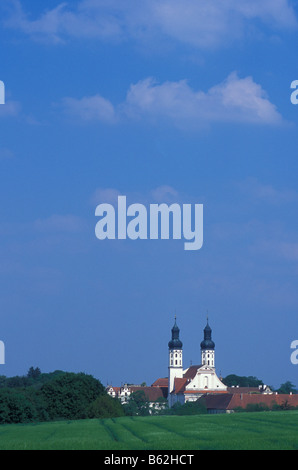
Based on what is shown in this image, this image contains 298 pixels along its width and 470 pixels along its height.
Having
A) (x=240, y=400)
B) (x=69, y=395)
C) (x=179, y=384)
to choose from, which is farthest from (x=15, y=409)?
(x=179, y=384)

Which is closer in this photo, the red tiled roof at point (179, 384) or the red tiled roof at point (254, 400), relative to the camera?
the red tiled roof at point (254, 400)

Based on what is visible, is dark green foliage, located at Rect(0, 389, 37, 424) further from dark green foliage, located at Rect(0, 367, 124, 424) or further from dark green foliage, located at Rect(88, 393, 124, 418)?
dark green foliage, located at Rect(88, 393, 124, 418)

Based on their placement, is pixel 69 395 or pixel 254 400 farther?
pixel 254 400

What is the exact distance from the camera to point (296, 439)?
33.6m

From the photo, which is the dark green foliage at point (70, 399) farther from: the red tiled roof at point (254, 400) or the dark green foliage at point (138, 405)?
the red tiled roof at point (254, 400)

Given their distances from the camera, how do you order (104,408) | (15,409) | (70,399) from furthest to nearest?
1. (70,399)
2. (104,408)
3. (15,409)

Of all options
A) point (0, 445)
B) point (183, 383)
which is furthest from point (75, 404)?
point (183, 383)

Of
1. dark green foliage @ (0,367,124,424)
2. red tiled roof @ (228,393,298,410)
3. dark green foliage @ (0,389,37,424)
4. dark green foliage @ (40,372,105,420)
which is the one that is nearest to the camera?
dark green foliage @ (0,389,37,424)

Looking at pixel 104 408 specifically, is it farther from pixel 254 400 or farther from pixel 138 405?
pixel 254 400

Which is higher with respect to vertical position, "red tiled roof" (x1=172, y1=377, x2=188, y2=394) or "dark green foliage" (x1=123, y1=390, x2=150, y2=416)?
"red tiled roof" (x1=172, y1=377, x2=188, y2=394)

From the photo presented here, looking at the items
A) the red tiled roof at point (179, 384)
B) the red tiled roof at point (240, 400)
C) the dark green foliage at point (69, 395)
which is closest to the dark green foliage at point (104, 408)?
the dark green foliage at point (69, 395)

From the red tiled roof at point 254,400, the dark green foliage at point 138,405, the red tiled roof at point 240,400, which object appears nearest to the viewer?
the dark green foliage at point 138,405

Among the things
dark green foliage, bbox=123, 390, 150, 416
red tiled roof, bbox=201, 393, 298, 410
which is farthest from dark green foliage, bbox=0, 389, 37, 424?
red tiled roof, bbox=201, 393, 298, 410
